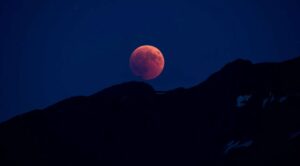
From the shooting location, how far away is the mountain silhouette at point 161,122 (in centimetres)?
3575

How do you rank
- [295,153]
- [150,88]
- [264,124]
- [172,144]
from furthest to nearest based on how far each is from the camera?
[150,88], [172,144], [264,124], [295,153]

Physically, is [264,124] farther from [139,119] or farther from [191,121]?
[139,119]

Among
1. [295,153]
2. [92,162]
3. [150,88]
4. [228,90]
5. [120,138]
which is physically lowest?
[295,153]

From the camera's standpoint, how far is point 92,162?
38625mm

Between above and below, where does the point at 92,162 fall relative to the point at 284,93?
below

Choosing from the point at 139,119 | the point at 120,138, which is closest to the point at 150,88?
the point at 139,119

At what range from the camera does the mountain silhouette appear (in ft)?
117

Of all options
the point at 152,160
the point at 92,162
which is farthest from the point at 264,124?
the point at 92,162

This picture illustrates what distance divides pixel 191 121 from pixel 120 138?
11.2 m

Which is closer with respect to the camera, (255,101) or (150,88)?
(255,101)

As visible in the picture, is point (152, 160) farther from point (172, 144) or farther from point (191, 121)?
point (191, 121)

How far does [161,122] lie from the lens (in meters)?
43.4

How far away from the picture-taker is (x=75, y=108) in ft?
148

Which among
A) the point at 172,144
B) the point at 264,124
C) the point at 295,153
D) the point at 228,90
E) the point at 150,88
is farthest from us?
the point at 150,88
